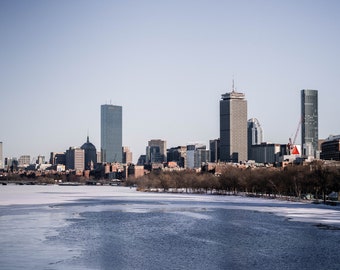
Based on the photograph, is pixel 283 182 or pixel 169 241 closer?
pixel 169 241

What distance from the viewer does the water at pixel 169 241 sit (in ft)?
136

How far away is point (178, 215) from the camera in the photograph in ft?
264

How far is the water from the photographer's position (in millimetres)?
41375

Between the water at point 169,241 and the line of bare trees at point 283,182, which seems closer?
the water at point 169,241

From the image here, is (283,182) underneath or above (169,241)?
above

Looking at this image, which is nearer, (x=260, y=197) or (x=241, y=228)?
(x=241, y=228)

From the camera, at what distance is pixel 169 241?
52.4 metres

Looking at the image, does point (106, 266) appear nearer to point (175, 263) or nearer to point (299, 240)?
point (175, 263)

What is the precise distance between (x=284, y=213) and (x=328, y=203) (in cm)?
2365

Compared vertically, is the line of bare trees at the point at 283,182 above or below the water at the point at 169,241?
above

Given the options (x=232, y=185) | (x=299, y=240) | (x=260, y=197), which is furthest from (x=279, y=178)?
(x=299, y=240)

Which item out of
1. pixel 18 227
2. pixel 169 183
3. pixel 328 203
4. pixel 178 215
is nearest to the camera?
pixel 18 227

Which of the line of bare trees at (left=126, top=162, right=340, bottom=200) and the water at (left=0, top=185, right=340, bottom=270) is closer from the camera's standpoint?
the water at (left=0, top=185, right=340, bottom=270)

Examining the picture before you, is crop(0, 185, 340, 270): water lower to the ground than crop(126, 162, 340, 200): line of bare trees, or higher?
lower
